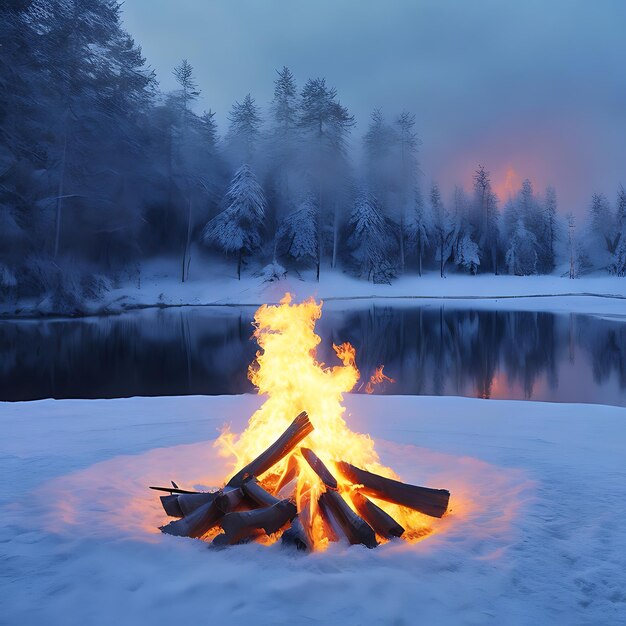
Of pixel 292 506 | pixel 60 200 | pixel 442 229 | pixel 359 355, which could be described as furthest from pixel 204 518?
pixel 442 229

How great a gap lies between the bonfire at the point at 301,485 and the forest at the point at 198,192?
974 inches

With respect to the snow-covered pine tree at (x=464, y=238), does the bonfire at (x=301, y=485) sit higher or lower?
lower

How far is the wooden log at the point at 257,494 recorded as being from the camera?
505 cm

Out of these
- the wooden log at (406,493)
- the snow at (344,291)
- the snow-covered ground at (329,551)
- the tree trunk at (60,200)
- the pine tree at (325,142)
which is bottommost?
the snow-covered ground at (329,551)

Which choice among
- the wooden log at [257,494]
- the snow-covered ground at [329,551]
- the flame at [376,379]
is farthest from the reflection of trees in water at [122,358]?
the wooden log at [257,494]

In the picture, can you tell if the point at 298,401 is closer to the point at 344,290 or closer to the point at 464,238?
the point at 344,290

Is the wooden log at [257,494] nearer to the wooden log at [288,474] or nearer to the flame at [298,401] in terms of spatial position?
the wooden log at [288,474]

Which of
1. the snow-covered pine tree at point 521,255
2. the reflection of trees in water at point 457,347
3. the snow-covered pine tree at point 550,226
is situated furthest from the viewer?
the snow-covered pine tree at point 550,226

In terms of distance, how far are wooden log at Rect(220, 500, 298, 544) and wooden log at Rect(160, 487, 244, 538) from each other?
28 centimetres

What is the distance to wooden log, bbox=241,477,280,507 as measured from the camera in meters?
5.05

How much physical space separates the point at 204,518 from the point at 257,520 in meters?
0.52

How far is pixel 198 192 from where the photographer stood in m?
47.0

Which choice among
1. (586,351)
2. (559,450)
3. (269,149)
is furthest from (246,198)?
(559,450)

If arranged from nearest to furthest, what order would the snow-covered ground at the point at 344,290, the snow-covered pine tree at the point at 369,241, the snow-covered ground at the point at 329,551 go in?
1. the snow-covered ground at the point at 329,551
2. the snow-covered ground at the point at 344,290
3. the snow-covered pine tree at the point at 369,241
